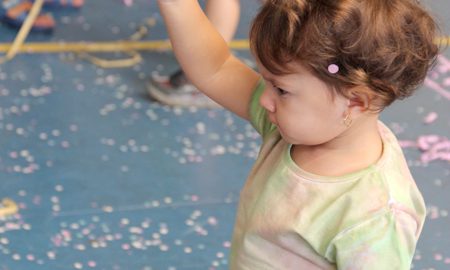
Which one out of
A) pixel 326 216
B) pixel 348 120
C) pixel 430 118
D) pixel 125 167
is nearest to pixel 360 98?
pixel 348 120

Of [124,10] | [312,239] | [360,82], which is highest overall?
[360,82]

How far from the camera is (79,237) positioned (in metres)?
2.08

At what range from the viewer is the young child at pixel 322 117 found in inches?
42.9

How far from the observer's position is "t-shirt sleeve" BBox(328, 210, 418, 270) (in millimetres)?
1151

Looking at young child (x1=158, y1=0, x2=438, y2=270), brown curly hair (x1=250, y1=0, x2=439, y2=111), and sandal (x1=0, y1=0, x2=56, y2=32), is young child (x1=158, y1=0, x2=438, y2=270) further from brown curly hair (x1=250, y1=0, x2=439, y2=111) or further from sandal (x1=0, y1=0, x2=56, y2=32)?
sandal (x1=0, y1=0, x2=56, y2=32)

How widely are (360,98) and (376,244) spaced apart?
7.4 inches

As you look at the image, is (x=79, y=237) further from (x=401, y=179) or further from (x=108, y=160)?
(x=401, y=179)

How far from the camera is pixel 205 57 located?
50.3 inches

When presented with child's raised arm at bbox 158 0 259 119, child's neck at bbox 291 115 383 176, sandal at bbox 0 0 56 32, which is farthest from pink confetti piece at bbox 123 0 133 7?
child's neck at bbox 291 115 383 176

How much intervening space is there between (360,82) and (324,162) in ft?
0.53

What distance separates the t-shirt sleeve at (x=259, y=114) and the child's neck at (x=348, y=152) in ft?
0.35

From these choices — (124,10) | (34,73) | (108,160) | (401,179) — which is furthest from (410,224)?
(124,10)

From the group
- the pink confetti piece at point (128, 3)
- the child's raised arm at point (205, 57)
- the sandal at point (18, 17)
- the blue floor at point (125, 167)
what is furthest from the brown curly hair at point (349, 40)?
the pink confetti piece at point (128, 3)

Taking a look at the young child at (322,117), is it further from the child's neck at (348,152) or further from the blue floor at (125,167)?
the blue floor at (125,167)
